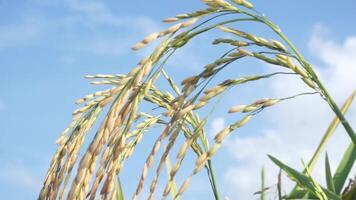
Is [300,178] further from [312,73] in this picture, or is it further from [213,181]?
[213,181]

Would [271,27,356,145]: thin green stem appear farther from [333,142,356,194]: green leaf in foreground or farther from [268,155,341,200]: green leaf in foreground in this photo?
[333,142,356,194]: green leaf in foreground

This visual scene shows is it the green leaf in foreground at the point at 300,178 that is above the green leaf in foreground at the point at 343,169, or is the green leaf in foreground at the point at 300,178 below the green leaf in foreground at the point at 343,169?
below

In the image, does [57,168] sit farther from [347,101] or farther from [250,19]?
[347,101]

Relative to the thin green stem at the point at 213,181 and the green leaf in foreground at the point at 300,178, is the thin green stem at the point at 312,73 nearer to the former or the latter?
the green leaf in foreground at the point at 300,178

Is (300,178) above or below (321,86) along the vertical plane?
below

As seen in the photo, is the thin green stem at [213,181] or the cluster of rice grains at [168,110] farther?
the thin green stem at [213,181]

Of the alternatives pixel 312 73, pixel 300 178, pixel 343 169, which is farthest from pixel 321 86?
pixel 343 169

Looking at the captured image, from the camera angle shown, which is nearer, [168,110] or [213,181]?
[168,110]

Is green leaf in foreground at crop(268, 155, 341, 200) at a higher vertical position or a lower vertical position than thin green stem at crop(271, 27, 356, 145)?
lower

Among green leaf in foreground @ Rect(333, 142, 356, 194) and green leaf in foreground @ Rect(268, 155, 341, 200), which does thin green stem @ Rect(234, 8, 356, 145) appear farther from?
green leaf in foreground @ Rect(333, 142, 356, 194)

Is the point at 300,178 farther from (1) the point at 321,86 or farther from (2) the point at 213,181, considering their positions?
(2) the point at 213,181

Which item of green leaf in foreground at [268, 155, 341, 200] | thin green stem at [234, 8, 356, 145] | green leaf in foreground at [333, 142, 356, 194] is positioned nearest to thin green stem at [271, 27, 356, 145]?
thin green stem at [234, 8, 356, 145]

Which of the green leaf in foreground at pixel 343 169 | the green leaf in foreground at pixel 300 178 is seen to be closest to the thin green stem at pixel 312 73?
the green leaf in foreground at pixel 300 178

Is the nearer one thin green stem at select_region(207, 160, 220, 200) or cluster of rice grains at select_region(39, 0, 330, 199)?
cluster of rice grains at select_region(39, 0, 330, 199)
